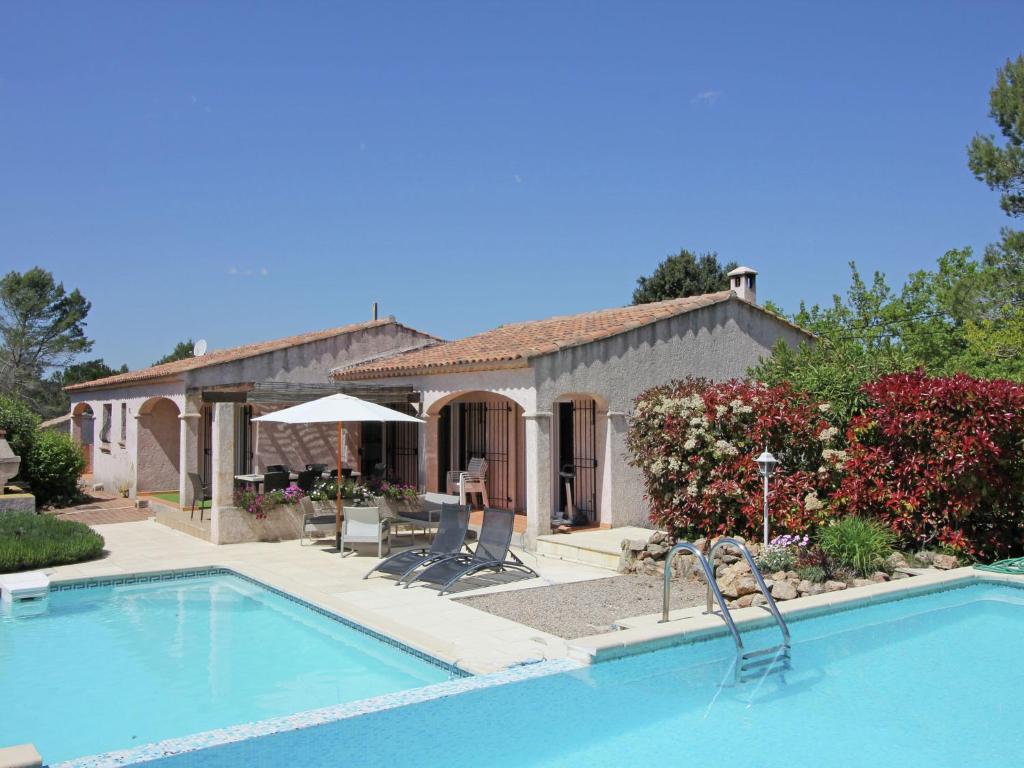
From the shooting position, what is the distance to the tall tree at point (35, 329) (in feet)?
160

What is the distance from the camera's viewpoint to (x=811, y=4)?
16.1 metres

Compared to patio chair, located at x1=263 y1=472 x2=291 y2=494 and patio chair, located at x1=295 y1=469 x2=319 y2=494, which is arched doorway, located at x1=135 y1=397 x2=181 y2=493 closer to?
patio chair, located at x1=263 y1=472 x2=291 y2=494

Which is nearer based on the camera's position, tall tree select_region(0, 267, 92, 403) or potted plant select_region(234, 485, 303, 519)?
potted plant select_region(234, 485, 303, 519)

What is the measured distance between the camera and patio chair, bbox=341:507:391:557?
13734 mm

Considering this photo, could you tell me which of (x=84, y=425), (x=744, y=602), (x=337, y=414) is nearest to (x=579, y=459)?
(x=337, y=414)

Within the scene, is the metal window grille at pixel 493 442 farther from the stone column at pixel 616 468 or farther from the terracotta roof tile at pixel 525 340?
the stone column at pixel 616 468

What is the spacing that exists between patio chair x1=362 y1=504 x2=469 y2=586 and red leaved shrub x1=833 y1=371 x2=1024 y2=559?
5.66 m

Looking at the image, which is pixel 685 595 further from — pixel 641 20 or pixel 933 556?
pixel 641 20

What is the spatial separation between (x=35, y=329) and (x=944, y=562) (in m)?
→ 53.1

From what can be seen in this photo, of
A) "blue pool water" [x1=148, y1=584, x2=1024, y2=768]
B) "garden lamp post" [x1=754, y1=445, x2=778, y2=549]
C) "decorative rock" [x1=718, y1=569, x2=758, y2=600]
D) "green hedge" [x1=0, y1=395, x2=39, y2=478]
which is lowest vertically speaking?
"blue pool water" [x1=148, y1=584, x2=1024, y2=768]

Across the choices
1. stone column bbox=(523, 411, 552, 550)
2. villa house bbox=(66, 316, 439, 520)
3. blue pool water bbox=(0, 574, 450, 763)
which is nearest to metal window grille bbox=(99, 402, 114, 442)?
villa house bbox=(66, 316, 439, 520)

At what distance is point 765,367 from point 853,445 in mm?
4420

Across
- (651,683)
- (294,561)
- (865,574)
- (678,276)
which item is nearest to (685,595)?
(865,574)

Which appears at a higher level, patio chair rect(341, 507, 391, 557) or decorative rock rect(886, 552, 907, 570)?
patio chair rect(341, 507, 391, 557)
